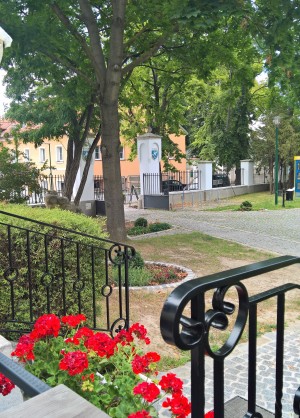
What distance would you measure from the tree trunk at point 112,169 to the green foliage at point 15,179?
3.44 meters

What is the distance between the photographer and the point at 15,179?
11602mm

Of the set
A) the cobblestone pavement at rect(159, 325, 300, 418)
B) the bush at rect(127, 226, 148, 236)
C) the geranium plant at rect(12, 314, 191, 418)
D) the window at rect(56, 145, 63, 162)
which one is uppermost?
the window at rect(56, 145, 63, 162)

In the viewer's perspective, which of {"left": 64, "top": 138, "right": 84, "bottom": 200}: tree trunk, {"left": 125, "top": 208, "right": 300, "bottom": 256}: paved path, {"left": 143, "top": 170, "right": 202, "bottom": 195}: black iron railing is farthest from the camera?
{"left": 143, "top": 170, "right": 202, "bottom": 195}: black iron railing

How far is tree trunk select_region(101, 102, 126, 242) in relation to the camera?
9.38 m

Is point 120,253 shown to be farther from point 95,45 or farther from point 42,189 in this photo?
point 42,189

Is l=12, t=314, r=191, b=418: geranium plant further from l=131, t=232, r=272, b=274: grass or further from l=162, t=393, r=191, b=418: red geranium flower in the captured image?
l=131, t=232, r=272, b=274: grass

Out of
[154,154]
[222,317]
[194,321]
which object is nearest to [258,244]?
[154,154]

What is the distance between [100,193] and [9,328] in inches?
556

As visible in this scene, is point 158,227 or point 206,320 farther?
point 158,227

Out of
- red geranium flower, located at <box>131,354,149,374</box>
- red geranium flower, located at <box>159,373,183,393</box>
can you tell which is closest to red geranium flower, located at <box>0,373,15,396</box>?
red geranium flower, located at <box>131,354,149,374</box>

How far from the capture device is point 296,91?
912 centimetres

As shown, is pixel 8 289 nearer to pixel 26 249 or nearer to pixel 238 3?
pixel 26 249

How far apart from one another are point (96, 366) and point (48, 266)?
172 centimetres

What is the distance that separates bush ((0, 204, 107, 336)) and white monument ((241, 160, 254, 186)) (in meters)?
24.4
